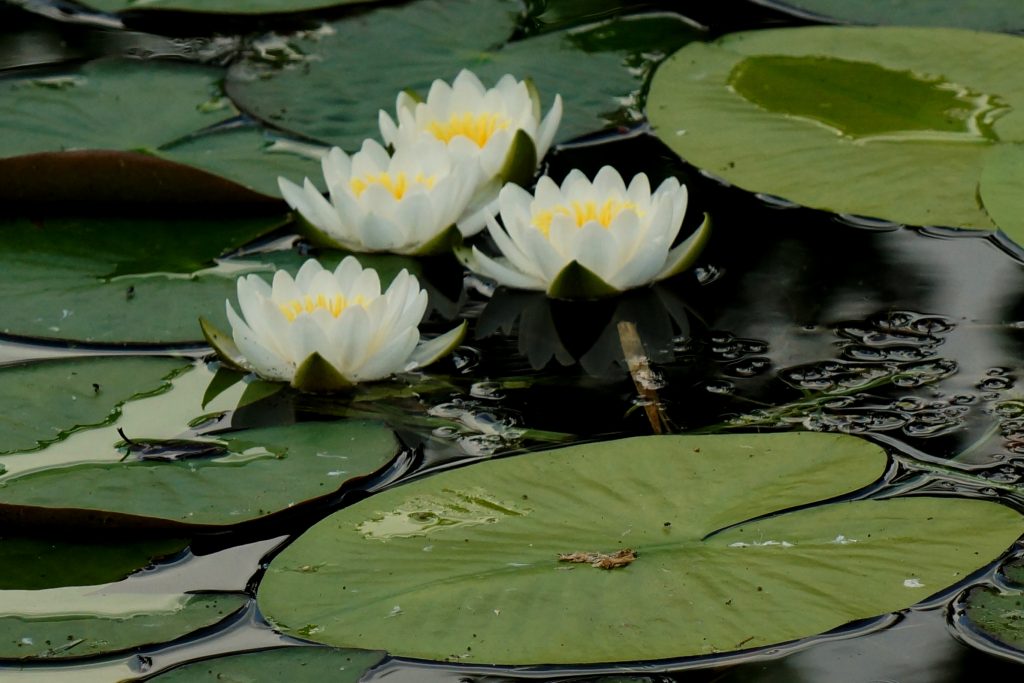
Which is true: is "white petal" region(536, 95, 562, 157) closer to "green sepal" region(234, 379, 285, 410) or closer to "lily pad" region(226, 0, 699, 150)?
"lily pad" region(226, 0, 699, 150)

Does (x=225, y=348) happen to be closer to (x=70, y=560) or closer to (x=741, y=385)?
(x=70, y=560)

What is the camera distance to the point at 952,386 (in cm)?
262

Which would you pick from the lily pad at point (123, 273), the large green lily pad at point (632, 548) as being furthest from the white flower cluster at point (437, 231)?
the large green lily pad at point (632, 548)

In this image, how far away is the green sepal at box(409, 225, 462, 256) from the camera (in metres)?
3.27

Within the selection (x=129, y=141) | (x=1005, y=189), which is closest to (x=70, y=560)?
(x=129, y=141)

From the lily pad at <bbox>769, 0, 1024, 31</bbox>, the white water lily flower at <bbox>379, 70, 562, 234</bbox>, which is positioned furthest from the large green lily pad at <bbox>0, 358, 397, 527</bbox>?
the lily pad at <bbox>769, 0, 1024, 31</bbox>

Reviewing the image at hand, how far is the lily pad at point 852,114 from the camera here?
3320mm

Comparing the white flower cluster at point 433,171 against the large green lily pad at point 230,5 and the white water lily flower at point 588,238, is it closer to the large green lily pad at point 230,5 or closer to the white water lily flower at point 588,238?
the white water lily flower at point 588,238

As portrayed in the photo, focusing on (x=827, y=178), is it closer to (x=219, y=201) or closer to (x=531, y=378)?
(x=531, y=378)

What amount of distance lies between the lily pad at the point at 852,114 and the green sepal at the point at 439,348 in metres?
1.00

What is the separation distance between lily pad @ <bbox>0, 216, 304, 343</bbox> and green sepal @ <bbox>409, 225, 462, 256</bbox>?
1.01 ft

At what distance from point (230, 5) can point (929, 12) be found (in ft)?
7.67

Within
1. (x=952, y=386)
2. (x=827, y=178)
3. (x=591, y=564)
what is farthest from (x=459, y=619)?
(x=827, y=178)

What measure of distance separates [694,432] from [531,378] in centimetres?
43
